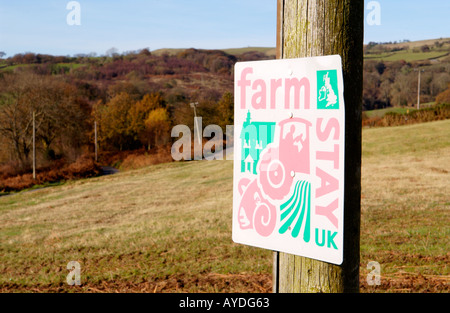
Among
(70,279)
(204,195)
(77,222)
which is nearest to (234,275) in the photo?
(70,279)

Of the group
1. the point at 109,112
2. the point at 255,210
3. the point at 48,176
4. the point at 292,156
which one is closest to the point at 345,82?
the point at 292,156

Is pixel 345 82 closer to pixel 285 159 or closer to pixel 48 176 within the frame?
pixel 285 159

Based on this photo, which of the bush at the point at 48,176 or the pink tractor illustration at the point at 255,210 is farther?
the bush at the point at 48,176

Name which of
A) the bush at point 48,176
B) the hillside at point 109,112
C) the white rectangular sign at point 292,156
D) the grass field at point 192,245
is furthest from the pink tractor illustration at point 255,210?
the bush at point 48,176

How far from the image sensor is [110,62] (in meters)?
116

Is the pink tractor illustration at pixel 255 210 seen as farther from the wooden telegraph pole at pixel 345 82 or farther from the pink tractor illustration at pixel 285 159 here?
the wooden telegraph pole at pixel 345 82

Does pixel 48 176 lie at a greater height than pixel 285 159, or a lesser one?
lesser

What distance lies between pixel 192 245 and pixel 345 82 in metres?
6.87

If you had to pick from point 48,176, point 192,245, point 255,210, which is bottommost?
point 48,176

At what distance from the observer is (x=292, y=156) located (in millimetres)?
1756

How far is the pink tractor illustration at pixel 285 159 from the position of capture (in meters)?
1.73

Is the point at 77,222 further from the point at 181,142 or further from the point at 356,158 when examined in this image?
the point at 181,142

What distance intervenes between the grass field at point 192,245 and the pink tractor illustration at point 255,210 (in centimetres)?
346

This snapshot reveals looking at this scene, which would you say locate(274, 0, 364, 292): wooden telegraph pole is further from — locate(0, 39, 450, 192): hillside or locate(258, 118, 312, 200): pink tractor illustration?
locate(0, 39, 450, 192): hillside
